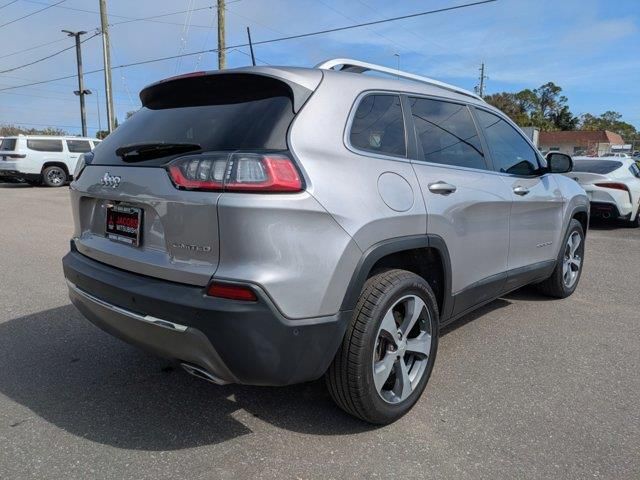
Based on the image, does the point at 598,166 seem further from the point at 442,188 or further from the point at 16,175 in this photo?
the point at 16,175

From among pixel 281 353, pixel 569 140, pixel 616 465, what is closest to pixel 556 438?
pixel 616 465

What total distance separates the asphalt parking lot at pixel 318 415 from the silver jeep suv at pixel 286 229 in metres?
0.31

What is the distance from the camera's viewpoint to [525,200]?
4.19 metres

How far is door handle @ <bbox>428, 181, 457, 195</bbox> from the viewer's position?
3.08m

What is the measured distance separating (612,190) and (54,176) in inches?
718

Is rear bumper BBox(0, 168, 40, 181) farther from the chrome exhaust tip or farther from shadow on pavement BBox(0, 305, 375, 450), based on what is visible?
the chrome exhaust tip

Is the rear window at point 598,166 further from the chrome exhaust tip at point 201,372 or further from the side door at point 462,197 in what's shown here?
the chrome exhaust tip at point 201,372

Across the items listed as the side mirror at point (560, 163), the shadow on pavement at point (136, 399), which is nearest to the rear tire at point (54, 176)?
the shadow on pavement at point (136, 399)

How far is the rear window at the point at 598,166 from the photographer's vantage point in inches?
424

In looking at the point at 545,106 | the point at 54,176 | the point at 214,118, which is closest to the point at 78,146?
the point at 54,176

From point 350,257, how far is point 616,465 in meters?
1.64

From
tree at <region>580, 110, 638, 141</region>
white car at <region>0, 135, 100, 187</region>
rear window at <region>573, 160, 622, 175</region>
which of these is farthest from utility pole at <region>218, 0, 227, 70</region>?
tree at <region>580, 110, 638, 141</region>

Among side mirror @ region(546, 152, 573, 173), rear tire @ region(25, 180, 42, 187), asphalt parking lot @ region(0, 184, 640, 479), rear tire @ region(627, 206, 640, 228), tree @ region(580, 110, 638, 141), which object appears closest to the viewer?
asphalt parking lot @ region(0, 184, 640, 479)

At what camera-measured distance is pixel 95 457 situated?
2.53m
